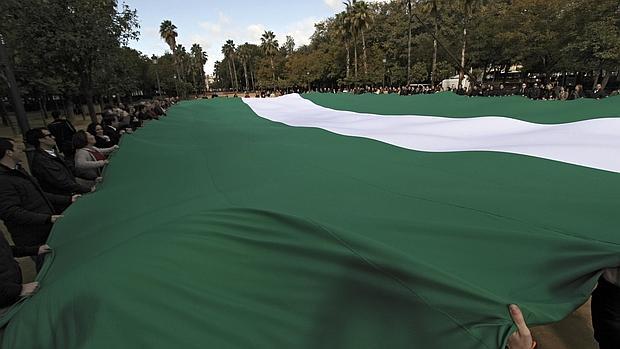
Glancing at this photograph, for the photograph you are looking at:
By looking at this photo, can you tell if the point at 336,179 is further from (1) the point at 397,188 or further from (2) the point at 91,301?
(2) the point at 91,301

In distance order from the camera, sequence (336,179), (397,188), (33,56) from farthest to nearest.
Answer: (33,56) < (336,179) < (397,188)

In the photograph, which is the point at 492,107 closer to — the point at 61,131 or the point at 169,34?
the point at 61,131

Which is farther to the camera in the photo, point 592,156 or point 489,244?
point 592,156

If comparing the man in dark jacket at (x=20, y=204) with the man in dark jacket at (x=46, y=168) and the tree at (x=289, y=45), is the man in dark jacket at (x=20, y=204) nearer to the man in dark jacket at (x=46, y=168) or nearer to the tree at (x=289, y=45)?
the man in dark jacket at (x=46, y=168)

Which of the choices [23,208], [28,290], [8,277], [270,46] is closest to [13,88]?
[23,208]

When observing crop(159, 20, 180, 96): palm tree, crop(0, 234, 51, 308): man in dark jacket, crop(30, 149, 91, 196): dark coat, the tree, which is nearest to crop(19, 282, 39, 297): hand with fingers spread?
crop(0, 234, 51, 308): man in dark jacket

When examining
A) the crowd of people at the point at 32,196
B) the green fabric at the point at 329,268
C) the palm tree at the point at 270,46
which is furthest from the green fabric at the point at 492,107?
the palm tree at the point at 270,46

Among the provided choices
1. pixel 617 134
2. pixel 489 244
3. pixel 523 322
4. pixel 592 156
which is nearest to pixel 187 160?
pixel 489 244

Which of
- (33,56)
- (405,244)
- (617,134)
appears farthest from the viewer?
(33,56)
